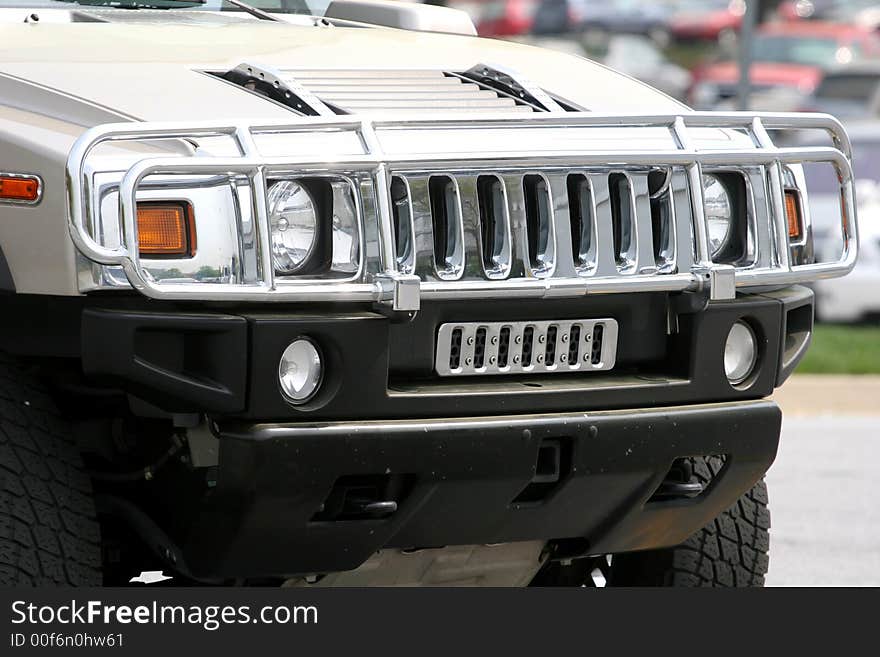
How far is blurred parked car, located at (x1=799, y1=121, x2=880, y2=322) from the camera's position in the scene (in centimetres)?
1307

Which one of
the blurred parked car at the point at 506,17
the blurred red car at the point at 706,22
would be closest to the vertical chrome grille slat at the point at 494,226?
the blurred parked car at the point at 506,17

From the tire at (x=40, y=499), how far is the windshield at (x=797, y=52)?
26.5m

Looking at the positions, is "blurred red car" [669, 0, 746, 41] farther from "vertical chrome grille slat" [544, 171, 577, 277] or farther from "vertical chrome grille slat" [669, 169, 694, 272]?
"vertical chrome grille slat" [544, 171, 577, 277]

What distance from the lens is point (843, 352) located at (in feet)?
38.2

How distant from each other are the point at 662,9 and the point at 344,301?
112 ft

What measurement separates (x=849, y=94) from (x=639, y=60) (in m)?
11.2

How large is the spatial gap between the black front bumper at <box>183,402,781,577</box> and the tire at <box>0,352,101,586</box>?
0.72 ft

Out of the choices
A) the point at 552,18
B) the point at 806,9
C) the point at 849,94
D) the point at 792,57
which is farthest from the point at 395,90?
the point at 806,9

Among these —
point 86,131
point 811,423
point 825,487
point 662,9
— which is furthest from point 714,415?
point 662,9

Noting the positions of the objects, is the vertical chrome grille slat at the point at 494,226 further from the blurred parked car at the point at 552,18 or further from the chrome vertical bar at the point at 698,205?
the blurred parked car at the point at 552,18

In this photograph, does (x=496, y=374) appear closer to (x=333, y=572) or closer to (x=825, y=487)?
(x=333, y=572)

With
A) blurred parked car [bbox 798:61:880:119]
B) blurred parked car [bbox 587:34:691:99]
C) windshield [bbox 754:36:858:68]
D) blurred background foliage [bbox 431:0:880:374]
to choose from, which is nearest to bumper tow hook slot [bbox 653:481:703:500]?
blurred background foliage [bbox 431:0:880:374]

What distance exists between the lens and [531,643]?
3676 millimetres

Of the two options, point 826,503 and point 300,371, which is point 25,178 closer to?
point 300,371
